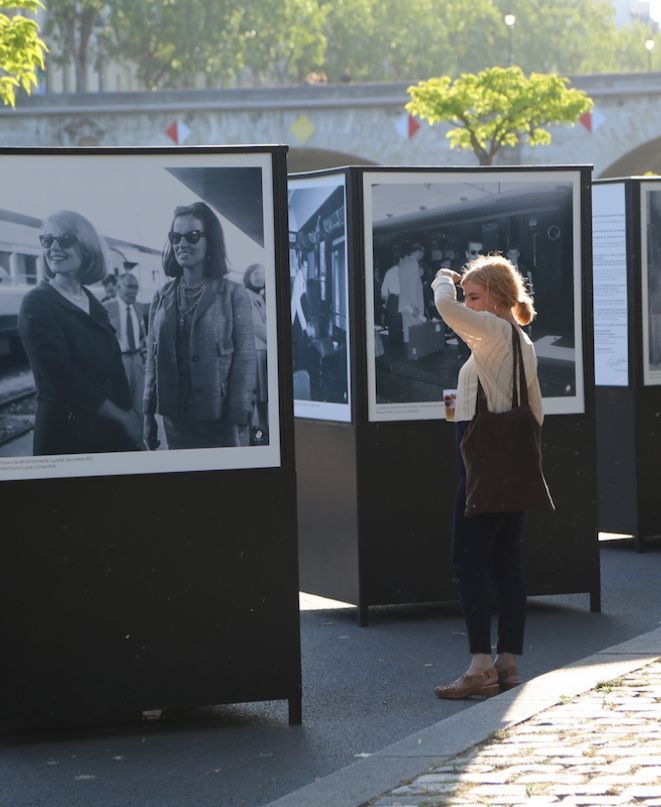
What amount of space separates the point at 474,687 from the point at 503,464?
0.83m

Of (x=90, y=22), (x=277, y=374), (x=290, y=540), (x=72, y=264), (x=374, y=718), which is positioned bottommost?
(x=374, y=718)

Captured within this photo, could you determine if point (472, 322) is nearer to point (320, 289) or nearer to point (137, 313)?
point (137, 313)

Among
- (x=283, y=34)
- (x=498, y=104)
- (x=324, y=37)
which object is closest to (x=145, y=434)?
(x=498, y=104)

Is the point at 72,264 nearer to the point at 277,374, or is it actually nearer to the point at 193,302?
the point at 193,302

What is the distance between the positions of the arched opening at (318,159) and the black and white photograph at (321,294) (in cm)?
3988

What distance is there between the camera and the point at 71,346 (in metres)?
5.63

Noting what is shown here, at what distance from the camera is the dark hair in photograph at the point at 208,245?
18.7 feet

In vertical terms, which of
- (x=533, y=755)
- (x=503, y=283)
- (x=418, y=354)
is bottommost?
(x=533, y=755)

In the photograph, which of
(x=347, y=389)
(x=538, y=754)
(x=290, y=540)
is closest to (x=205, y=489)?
(x=290, y=540)

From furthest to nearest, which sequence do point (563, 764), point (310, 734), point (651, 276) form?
point (651, 276), point (310, 734), point (563, 764)

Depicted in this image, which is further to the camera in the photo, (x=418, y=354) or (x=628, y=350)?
(x=628, y=350)

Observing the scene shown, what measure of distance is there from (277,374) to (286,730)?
121 centimetres

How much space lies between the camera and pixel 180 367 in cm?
577

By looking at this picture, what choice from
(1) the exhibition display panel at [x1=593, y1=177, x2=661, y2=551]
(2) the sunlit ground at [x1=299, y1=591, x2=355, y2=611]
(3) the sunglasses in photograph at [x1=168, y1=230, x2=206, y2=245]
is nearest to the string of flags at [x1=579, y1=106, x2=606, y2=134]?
(1) the exhibition display panel at [x1=593, y1=177, x2=661, y2=551]
